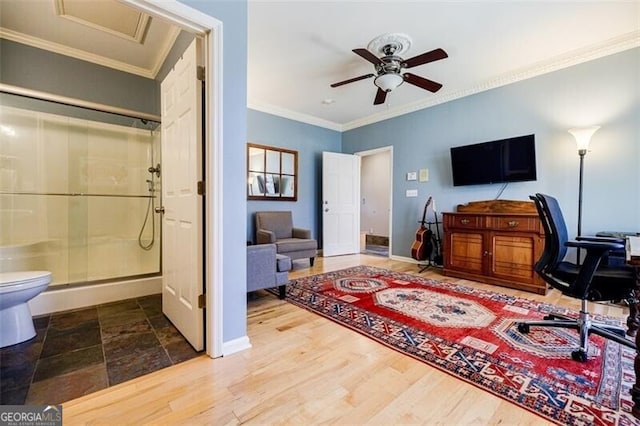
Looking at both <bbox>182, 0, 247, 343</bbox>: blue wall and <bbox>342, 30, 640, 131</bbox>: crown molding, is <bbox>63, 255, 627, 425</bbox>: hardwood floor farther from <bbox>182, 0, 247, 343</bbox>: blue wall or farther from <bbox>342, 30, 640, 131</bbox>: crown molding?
<bbox>342, 30, 640, 131</bbox>: crown molding

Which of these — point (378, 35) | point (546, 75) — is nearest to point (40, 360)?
point (378, 35)

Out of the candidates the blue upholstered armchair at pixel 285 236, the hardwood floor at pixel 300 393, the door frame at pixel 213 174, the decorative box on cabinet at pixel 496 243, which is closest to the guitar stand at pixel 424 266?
the decorative box on cabinet at pixel 496 243

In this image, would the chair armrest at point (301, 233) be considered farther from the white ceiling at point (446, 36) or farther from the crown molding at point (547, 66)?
the crown molding at point (547, 66)

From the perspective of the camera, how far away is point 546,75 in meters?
3.25

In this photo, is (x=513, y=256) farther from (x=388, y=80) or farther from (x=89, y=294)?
(x=89, y=294)

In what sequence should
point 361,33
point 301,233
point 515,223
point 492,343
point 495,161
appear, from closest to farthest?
point 492,343 → point 361,33 → point 515,223 → point 495,161 → point 301,233

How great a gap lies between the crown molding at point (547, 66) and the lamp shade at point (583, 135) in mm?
821

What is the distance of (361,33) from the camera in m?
2.66

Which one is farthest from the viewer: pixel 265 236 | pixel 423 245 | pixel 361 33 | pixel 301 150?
pixel 301 150

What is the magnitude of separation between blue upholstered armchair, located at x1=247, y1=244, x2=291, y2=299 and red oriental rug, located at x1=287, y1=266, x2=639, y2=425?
29 centimetres

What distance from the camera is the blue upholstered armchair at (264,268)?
96.8 inches

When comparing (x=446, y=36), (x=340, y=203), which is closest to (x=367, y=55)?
(x=446, y=36)

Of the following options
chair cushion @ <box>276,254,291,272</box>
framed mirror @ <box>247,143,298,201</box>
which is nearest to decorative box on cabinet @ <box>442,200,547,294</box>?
chair cushion @ <box>276,254,291,272</box>

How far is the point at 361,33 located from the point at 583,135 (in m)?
2.53
